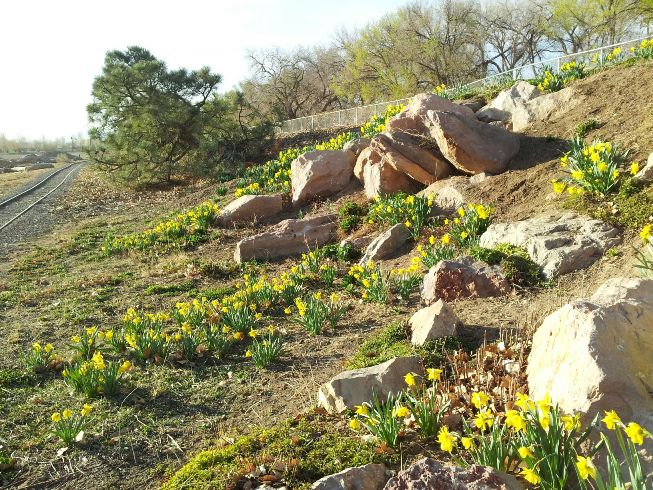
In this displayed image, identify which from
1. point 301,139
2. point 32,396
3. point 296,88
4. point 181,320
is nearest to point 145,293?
point 181,320

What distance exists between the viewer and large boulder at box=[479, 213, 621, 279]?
5.94 meters

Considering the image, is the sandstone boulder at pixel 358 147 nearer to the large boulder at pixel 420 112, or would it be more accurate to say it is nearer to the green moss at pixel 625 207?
the large boulder at pixel 420 112

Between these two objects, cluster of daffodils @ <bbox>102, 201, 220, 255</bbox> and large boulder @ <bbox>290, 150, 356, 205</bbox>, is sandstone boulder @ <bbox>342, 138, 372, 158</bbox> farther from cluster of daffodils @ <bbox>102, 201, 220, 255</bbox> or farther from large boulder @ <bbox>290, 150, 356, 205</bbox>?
cluster of daffodils @ <bbox>102, 201, 220, 255</bbox>

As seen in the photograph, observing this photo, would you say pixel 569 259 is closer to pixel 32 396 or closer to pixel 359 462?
pixel 359 462

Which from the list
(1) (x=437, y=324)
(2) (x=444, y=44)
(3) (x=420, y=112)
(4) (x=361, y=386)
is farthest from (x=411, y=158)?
(2) (x=444, y=44)

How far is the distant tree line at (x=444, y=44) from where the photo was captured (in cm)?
3525

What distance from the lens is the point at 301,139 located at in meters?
23.0

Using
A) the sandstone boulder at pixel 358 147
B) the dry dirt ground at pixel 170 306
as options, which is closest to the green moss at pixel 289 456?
the dry dirt ground at pixel 170 306

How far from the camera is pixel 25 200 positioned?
2100 centimetres

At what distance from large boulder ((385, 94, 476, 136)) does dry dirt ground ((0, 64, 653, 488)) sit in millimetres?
1606

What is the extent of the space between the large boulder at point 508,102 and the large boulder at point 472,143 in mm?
2016

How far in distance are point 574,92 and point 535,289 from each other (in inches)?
235

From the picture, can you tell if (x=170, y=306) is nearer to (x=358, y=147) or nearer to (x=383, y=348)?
(x=383, y=348)

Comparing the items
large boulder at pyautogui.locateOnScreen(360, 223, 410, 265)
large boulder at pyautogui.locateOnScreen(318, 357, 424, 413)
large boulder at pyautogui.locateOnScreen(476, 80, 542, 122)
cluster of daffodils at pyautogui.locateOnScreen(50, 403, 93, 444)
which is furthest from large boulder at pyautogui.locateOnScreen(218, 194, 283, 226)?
large boulder at pyautogui.locateOnScreen(318, 357, 424, 413)
